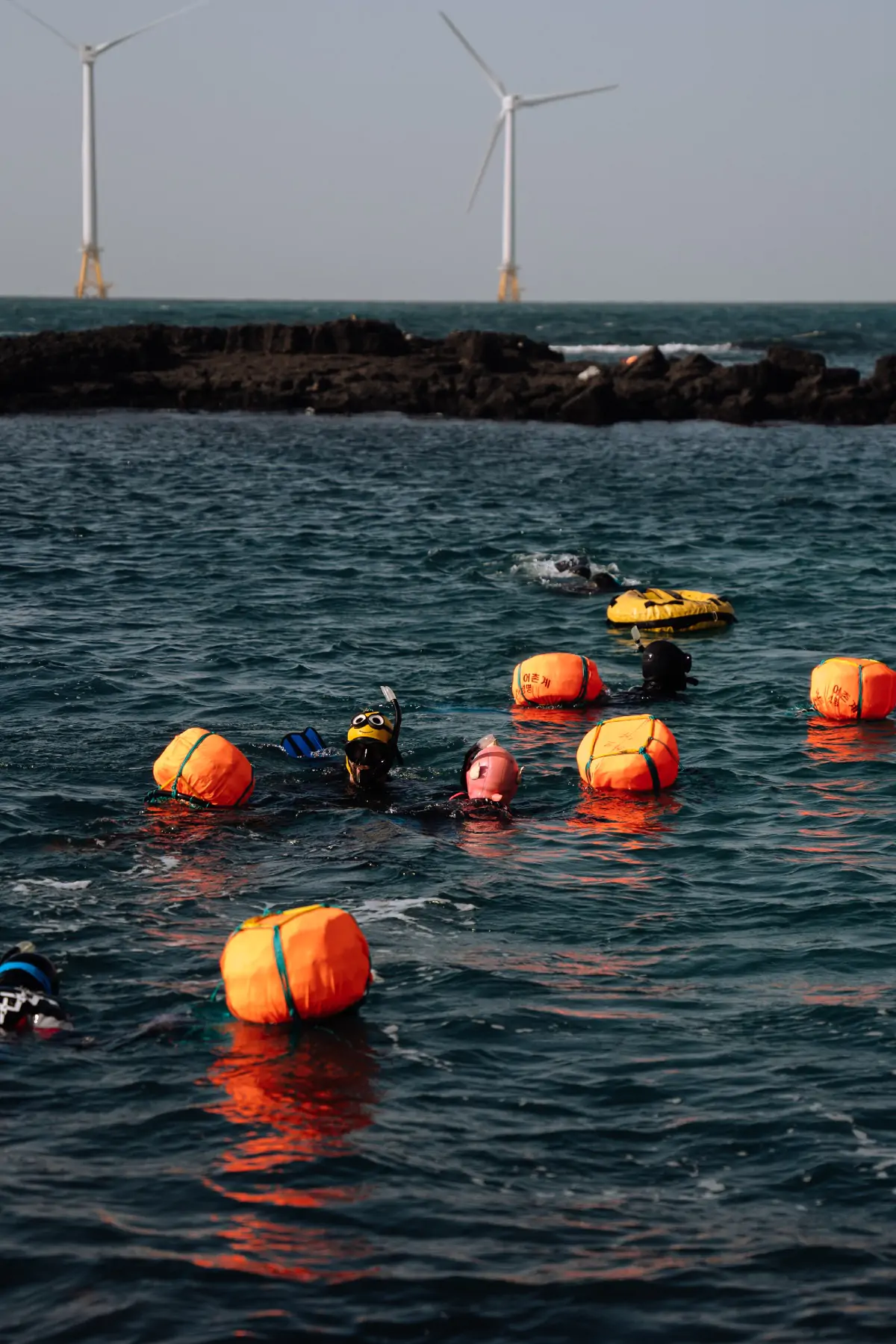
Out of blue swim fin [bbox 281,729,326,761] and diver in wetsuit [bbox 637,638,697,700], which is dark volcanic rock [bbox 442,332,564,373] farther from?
blue swim fin [bbox 281,729,326,761]

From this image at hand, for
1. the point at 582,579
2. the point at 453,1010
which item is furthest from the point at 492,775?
the point at 582,579

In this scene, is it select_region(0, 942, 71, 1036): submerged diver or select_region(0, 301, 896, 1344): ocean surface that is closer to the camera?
select_region(0, 301, 896, 1344): ocean surface

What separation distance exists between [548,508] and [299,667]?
2029cm

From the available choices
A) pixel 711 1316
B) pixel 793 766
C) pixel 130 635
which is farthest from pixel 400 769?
pixel 711 1316

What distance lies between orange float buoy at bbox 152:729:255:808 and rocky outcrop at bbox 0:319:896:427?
53.0 metres

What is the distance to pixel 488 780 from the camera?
1733 centimetres

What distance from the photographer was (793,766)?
19.9 metres

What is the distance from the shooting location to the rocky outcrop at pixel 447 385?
69.8 meters

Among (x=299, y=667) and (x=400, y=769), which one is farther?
(x=299, y=667)

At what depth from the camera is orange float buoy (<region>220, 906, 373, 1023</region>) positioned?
11.8 m

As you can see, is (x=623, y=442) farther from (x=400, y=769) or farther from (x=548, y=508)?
(x=400, y=769)

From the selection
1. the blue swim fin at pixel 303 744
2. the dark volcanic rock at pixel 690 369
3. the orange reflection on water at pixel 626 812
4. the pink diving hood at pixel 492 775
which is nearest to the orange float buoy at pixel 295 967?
the pink diving hood at pixel 492 775

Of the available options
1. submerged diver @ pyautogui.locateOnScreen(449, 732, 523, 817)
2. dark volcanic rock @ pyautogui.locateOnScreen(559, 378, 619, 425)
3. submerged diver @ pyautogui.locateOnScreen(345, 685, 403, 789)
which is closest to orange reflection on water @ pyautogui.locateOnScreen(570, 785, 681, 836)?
submerged diver @ pyautogui.locateOnScreen(449, 732, 523, 817)

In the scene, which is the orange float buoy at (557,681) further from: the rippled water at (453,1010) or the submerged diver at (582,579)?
the submerged diver at (582,579)
